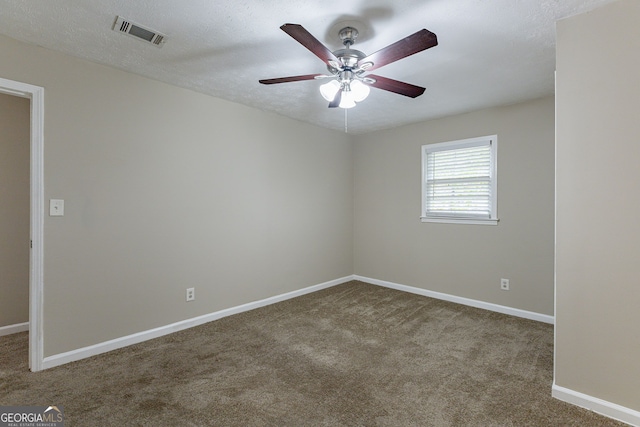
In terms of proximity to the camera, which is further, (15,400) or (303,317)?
(303,317)

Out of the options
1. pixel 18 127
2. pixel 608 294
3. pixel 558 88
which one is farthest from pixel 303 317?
pixel 18 127

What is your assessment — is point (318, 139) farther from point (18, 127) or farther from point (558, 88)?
point (18, 127)

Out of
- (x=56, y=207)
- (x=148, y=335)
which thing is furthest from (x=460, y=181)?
(x=56, y=207)

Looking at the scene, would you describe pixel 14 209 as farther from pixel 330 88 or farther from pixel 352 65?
pixel 352 65

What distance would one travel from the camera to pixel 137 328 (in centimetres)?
284

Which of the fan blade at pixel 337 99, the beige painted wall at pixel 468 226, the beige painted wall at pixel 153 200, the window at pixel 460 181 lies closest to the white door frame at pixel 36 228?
the beige painted wall at pixel 153 200

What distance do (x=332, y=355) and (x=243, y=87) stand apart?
2635 millimetres

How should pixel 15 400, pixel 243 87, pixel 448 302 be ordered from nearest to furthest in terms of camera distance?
pixel 15 400 → pixel 243 87 → pixel 448 302

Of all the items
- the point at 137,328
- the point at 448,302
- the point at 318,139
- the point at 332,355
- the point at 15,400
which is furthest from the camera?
the point at 318,139

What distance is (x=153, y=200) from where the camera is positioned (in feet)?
9.66

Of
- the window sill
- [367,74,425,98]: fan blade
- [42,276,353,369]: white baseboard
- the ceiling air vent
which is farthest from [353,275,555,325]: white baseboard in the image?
the ceiling air vent

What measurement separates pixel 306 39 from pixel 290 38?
22.8 inches

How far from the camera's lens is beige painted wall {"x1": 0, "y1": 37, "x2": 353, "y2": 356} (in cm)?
243

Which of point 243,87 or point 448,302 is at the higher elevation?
point 243,87
